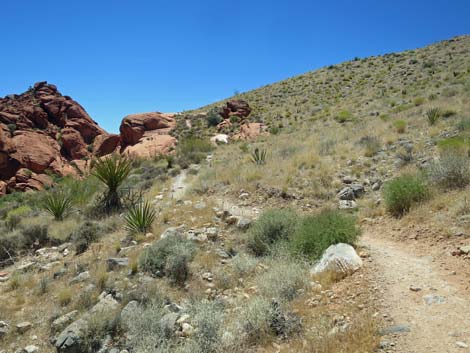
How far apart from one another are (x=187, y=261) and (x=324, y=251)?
7.93 ft

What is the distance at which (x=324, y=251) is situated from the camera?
16.9 ft

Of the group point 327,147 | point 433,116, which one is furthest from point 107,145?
point 433,116

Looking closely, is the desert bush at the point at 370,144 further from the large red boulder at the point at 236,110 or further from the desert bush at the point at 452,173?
the large red boulder at the point at 236,110

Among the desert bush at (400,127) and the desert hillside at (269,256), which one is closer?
the desert hillside at (269,256)

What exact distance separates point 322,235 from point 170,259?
2633 millimetres

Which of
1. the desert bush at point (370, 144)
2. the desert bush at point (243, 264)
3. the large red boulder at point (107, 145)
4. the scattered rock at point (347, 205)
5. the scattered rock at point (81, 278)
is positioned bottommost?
the desert bush at point (243, 264)

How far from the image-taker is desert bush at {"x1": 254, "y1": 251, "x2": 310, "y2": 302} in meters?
4.45

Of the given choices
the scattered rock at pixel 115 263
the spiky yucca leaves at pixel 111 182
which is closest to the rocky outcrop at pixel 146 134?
the spiky yucca leaves at pixel 111 182

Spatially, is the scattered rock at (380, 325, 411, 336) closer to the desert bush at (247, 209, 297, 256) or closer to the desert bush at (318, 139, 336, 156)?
the desert bush at (247, 209, 297, 256)

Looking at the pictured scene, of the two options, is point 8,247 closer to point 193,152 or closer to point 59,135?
point 193,152

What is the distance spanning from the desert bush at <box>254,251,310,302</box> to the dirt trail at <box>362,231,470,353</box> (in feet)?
3.08

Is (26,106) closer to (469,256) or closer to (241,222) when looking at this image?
(241,222)

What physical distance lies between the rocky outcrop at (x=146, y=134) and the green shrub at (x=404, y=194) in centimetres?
1775

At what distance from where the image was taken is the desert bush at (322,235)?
17.4 ft
